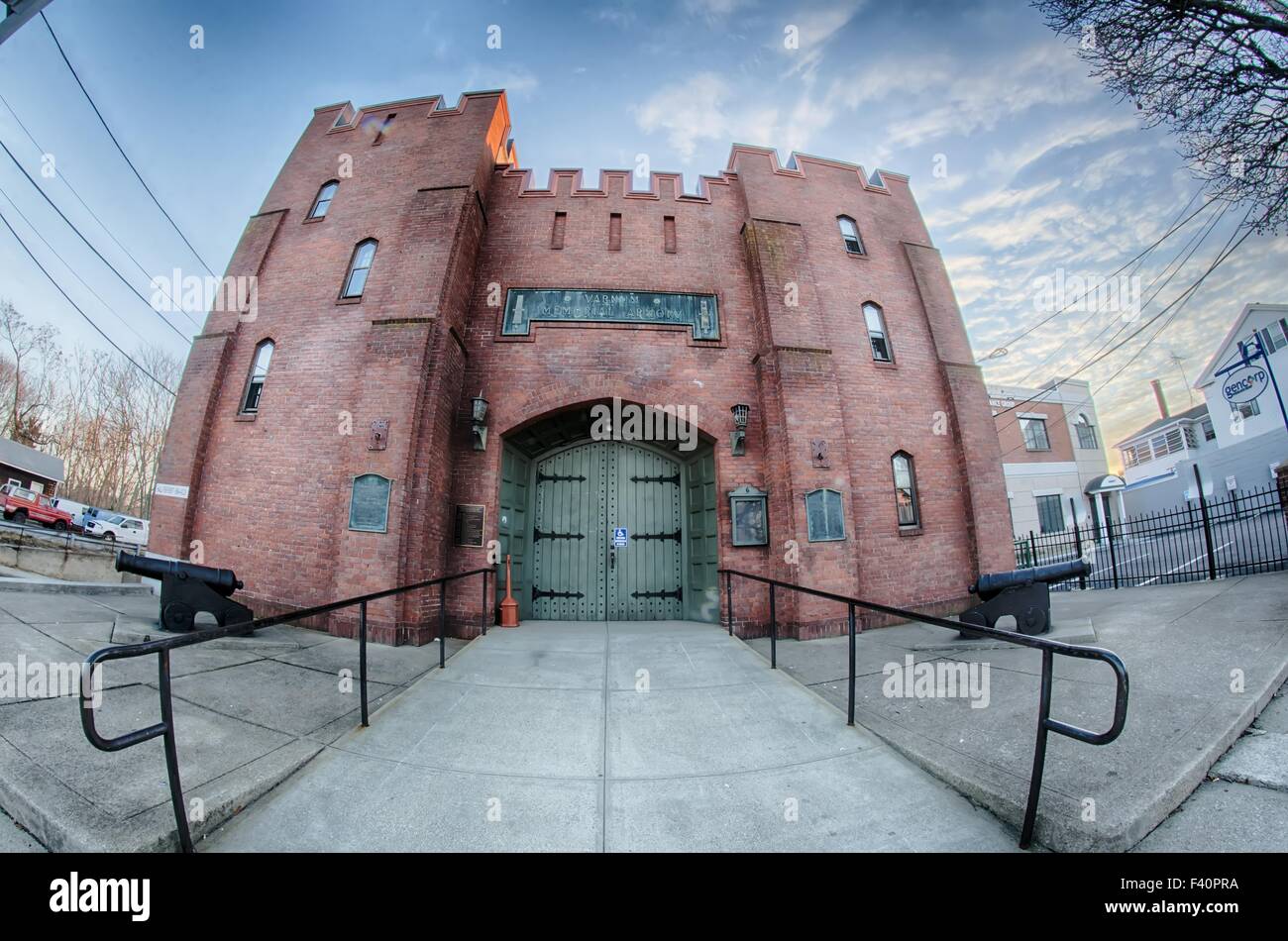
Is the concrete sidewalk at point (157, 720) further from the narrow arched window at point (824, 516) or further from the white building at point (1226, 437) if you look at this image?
the white building at point (1226, 437)

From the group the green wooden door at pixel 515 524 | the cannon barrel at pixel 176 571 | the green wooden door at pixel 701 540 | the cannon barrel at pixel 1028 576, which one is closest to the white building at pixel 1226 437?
the cannon barrel at pixel 1028 576

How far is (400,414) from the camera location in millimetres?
6785

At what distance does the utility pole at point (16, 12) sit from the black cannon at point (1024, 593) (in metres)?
12.3

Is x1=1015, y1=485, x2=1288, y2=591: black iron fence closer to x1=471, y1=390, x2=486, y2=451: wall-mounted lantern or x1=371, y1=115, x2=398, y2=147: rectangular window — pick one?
x1=471, y1=390, x2=486, y2=451: wall-mounted lantern

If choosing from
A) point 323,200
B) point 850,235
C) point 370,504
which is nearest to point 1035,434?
point 850,235

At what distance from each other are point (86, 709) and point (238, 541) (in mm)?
7180

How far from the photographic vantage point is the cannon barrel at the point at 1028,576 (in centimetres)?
559

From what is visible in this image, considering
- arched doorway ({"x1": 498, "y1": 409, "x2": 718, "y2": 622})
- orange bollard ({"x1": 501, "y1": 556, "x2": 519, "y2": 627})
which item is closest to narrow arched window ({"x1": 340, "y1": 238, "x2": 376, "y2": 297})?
arched doorway ({"x1": 498, "y1": 409, "x2": 718, "y2": 622})

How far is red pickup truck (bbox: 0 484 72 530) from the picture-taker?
20219 mm

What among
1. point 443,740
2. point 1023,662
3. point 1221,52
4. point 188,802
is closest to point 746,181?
point 1221,52

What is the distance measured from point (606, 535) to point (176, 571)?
238 inches

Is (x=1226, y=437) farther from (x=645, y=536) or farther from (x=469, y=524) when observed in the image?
(x=469, y=524)

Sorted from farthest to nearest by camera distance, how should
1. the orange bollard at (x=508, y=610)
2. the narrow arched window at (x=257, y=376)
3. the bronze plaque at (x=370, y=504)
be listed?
1. the narrow arched window at (x=257, y=376)
2. the orange bollard at (x=508, y=610)
3. the bronze plaque at (x=370, y=504)
